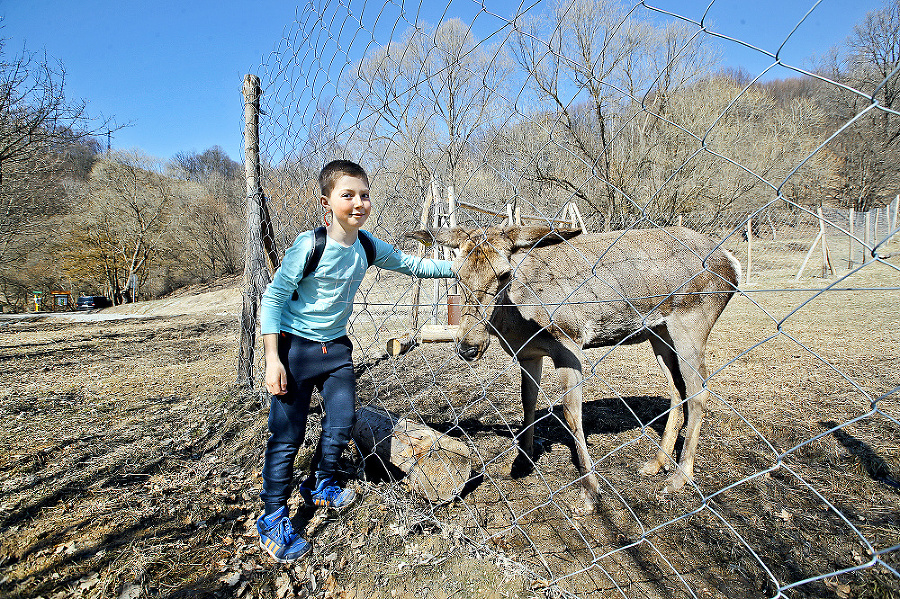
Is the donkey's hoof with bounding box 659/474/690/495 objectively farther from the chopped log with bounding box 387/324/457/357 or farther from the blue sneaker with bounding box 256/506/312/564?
the chopped log with bounding box 387/324/457/357

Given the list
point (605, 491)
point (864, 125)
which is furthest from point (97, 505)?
point (864, 125)

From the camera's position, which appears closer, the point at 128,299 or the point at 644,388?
the point at 644,388

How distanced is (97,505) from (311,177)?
296 cm

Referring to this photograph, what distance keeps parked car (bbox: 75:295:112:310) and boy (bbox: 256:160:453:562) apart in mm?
28620

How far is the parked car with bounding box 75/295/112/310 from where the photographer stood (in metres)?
24.1

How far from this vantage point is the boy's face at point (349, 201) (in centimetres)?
250

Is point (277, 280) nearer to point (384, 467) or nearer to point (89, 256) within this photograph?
point (384, 467)

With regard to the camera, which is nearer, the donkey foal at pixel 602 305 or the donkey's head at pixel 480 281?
the donkey's head at pixel 480 281

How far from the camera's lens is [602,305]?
12.1 feet

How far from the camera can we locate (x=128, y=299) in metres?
28.3

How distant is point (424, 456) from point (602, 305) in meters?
1.92

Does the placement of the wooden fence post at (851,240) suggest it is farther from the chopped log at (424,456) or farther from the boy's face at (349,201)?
the chopped log at (424,456)

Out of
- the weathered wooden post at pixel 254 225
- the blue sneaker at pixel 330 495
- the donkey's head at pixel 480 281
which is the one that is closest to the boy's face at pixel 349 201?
the donkey's head at pixel 480 281

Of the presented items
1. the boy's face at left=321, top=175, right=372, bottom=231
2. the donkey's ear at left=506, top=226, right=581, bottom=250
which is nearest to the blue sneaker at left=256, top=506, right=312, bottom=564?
the boy's face at left=321, top=175, right=372, bottom=231
